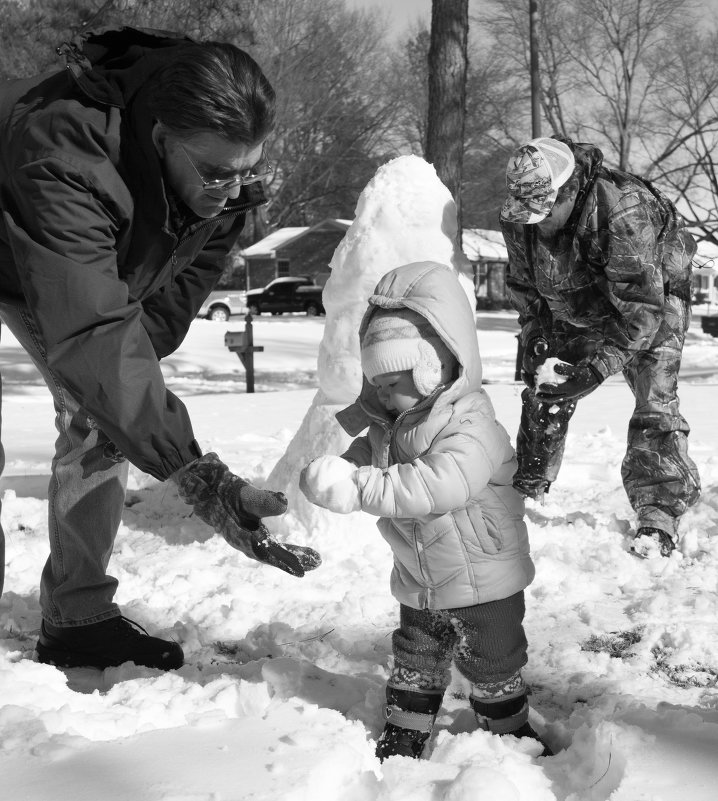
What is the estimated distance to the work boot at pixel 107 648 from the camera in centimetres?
279

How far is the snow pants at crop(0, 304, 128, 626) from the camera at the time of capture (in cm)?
278

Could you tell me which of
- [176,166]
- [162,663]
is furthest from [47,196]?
[162,663]

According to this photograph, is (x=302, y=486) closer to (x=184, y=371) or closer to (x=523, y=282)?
(x=523, y=282)

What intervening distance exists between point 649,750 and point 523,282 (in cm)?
238

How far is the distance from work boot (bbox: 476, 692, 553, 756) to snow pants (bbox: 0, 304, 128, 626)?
1.20m

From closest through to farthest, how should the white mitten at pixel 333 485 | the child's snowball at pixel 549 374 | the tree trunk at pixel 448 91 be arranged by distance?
the white mitten at pixel 333 485 → the child's snowball at pixel 549 374 → the tree trunk at pixel 448 91

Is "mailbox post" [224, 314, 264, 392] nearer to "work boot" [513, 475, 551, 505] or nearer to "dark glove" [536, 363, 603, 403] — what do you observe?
"work boot" [513, 475, 551, 505]

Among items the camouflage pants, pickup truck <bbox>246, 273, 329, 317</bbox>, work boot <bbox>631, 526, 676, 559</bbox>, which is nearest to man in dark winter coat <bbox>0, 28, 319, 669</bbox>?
the camouflage pants

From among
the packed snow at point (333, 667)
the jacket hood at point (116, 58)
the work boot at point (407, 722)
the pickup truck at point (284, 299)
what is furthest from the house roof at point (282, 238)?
the work boot at point (407, 722)

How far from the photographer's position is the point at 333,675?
2.67m

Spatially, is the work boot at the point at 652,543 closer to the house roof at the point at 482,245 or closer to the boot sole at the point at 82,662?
the boot sole at the point at 82,662

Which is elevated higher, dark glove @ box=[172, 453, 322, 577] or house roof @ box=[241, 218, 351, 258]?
house roof @ box=[241, 218, 351, 258]

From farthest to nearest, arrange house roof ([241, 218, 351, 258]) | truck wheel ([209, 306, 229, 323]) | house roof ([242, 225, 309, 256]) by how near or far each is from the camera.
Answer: house roof ([242, 225, 309, 256]) < house roof ([241, 218, 351, 258]) < truck wheel ([209, 306, 229, 323])

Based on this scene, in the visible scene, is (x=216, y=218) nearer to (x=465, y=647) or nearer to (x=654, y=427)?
(x=465, y=647)
